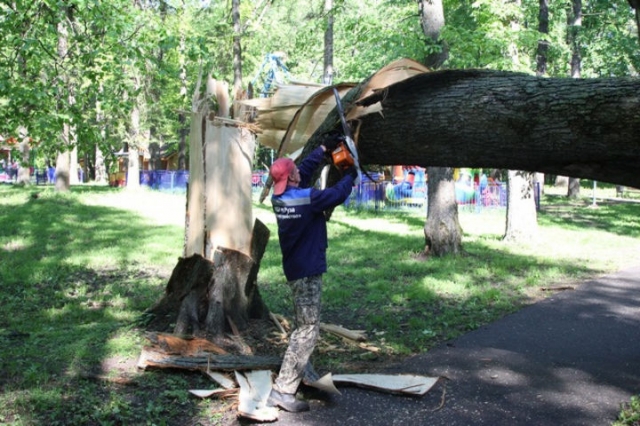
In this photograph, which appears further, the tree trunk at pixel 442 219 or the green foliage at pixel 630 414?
the tree trunk at pixel 442 219

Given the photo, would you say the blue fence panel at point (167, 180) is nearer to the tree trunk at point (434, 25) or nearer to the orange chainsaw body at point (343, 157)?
the tree trunk at point (434, 25)

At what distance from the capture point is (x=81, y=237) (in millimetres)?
14312

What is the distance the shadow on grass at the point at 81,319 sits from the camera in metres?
4.81

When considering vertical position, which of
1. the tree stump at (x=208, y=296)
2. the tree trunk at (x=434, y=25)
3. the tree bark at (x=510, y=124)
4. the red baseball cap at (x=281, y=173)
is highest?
the tree trunk at (x=434, y=25)

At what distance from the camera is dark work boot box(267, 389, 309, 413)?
4966mm

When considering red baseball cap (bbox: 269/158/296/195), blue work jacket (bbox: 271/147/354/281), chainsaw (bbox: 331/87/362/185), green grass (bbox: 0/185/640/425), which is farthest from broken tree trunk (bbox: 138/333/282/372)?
chainsaw (bbox: 331/87/362/185)

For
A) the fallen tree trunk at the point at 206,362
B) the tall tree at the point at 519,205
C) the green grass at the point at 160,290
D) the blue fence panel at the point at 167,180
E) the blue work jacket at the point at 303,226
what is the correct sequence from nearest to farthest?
the blue work jacket at the point at 303,226
the green grass at the point at 160,290
the fallen tree trunk at the point at 206,362
the tall tree at the point at 519,205
the blue fence panel at the point at 167,180

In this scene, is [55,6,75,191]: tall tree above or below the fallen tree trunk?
above

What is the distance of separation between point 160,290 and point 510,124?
6.44m

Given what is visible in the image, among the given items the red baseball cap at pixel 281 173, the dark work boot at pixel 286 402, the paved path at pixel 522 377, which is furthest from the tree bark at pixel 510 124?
the dark work boot at pixel 286 402

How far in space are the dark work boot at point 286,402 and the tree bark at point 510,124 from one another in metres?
2.04

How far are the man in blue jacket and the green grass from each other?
547mm

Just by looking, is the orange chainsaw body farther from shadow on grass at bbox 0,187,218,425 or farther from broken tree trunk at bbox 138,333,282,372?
shadow on grass at bbox 0,187,218,425

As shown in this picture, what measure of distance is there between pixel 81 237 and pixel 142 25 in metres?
6.39
